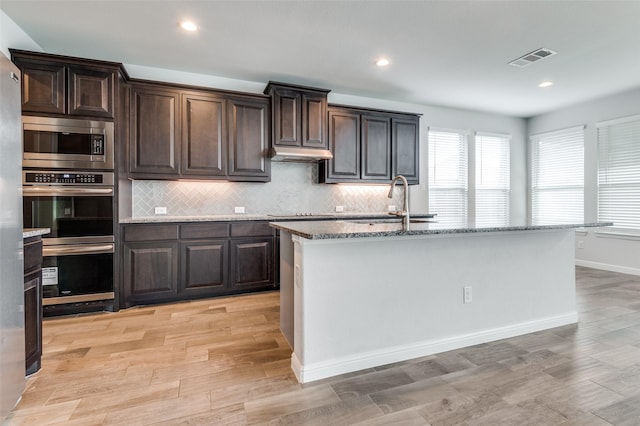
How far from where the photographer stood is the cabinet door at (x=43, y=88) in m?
2.90

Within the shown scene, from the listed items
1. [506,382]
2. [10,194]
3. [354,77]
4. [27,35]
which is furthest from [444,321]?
[27,35]

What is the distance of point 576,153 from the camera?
5.43 meters

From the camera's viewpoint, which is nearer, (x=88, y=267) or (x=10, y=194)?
(x=10, y=194)

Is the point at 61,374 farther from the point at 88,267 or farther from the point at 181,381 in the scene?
the point at 88,267

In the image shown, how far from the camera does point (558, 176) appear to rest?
5715mm

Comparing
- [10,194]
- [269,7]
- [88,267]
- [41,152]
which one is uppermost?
[269,7]

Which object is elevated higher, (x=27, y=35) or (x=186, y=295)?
(x=27, y=35)

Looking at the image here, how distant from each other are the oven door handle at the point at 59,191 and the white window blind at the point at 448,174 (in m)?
4.78

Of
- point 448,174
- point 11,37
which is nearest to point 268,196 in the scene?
point 11,37

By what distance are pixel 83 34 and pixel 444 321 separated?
4185 millimetres

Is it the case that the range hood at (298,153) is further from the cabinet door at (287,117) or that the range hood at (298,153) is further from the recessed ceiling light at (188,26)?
the recessed ceiling light at (188,26)

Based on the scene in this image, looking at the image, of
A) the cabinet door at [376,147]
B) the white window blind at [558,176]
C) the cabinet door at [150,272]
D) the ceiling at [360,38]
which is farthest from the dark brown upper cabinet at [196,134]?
the white window blind at [558,176]

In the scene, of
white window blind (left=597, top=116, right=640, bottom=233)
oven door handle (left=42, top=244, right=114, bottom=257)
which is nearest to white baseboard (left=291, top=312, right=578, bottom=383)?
oven door handle (left=42, top=244, right=114, bottom=257)

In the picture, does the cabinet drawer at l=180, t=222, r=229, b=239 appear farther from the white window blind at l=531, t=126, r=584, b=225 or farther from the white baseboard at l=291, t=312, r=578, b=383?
the white window blind at l=531, t=126, r=584, b=225
